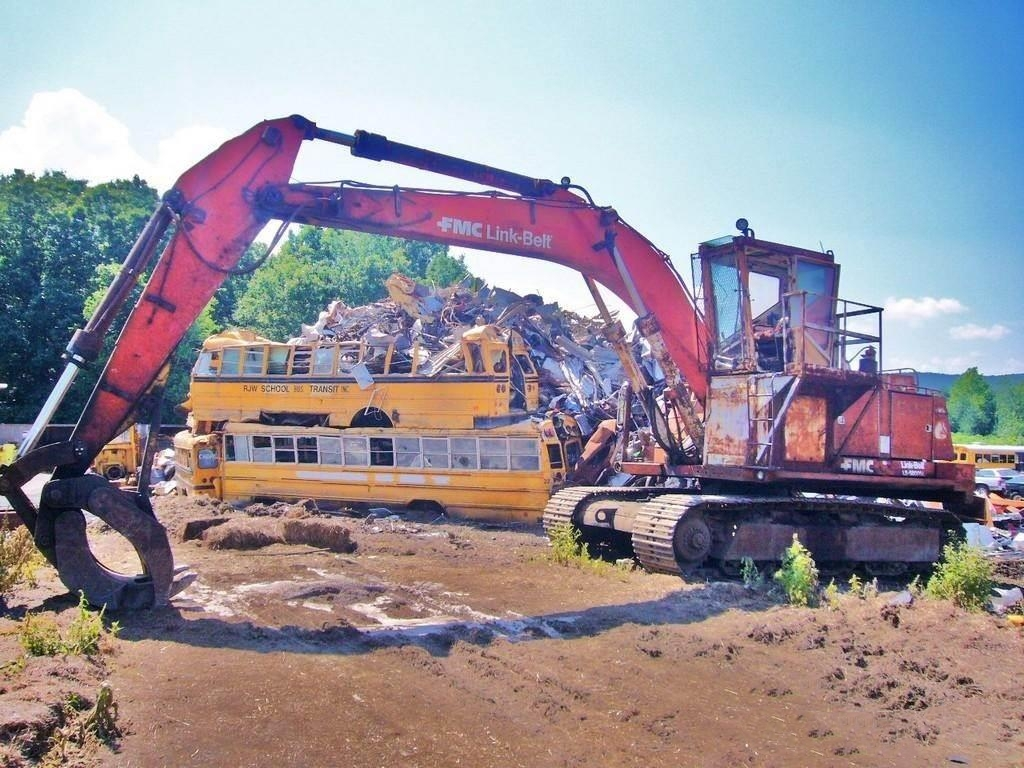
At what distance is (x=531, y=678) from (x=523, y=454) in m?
8.02

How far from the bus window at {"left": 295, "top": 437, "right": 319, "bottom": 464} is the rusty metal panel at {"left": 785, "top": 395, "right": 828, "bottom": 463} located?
8885 millimetres

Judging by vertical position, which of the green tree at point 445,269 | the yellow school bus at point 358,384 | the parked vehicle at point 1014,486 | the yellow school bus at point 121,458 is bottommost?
the parked vehicle at point 1014,486

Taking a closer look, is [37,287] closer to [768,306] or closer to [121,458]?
[121,458]

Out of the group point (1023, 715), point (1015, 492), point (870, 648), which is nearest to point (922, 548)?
point (870, 648)

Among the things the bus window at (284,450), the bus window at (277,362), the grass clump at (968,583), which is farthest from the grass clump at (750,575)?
the bus window at (277,362)

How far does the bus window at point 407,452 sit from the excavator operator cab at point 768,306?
6221 mm

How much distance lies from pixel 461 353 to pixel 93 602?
8714 mm

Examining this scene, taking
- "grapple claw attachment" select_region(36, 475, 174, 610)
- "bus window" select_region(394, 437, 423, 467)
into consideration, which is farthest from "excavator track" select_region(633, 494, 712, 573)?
"bus window" select_region(394, 437, 423, 467)

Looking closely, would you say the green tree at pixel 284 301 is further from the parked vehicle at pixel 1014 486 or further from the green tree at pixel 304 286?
the parked vehicle at pixel 1014 486

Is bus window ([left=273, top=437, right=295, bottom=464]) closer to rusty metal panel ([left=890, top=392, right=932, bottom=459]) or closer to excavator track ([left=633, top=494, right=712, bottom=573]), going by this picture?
excavator track ([left=633, top=494, right=712, bottom=573])

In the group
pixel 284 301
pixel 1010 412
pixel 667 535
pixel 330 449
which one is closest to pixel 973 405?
pixel 1010 412

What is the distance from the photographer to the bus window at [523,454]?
1316cm

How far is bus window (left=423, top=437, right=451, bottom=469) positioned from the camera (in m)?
→ 13.7

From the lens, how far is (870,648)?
6059 mm
